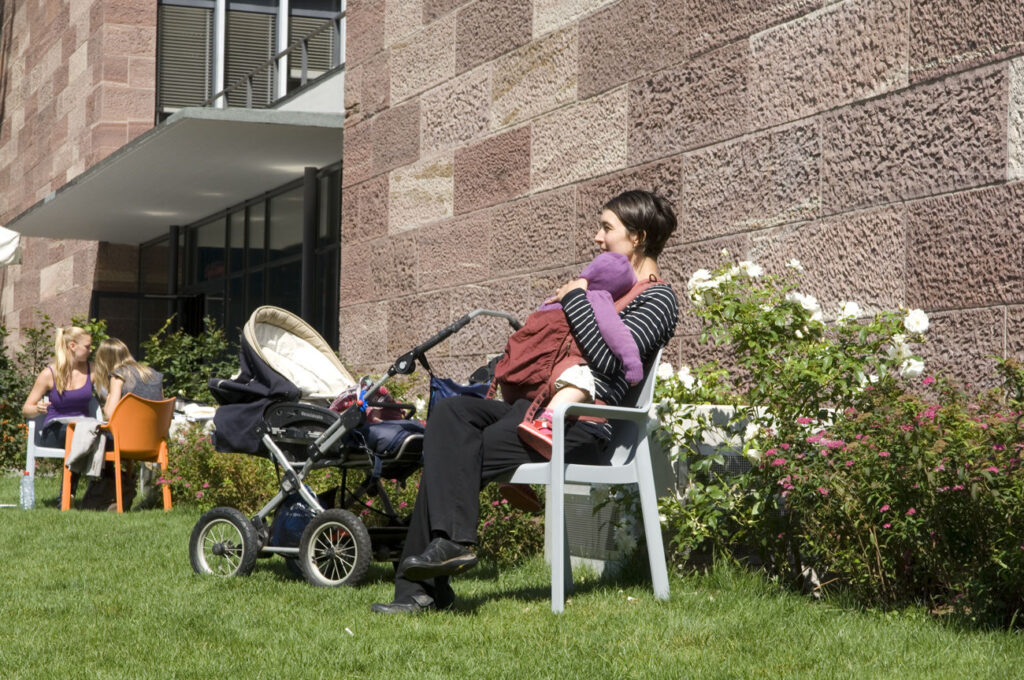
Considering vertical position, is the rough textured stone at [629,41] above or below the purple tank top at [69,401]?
above

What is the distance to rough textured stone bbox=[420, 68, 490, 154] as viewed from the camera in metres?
8.32

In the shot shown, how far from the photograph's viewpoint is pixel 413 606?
480 centimetres

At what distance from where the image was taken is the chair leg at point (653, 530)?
16.2 feet

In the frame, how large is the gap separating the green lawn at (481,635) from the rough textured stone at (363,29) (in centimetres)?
489

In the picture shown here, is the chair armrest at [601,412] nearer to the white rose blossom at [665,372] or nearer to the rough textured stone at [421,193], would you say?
the white rose blossom at [665,372]

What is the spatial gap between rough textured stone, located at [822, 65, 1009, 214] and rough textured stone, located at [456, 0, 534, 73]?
8.76 feet

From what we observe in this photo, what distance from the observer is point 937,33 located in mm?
5324

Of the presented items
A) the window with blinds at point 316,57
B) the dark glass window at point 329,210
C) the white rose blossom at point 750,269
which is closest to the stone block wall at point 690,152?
the white rose blossom at point 750,269

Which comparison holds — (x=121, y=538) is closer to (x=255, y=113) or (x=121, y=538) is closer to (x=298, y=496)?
(x=298, y=496)

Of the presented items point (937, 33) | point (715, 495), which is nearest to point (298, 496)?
point (715, 495)

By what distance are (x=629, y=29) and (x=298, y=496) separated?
2.99 m

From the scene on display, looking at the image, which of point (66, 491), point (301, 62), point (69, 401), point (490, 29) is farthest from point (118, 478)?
point (301, 62)

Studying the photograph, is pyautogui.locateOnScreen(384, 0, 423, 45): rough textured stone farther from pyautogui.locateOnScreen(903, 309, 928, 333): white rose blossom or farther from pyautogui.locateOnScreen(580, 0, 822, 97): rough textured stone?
pyautogui.locateOnScreen(903, 309, 928, 333): white rose blossom

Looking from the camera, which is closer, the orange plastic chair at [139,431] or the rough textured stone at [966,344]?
the rough textured stone at [966,344]
